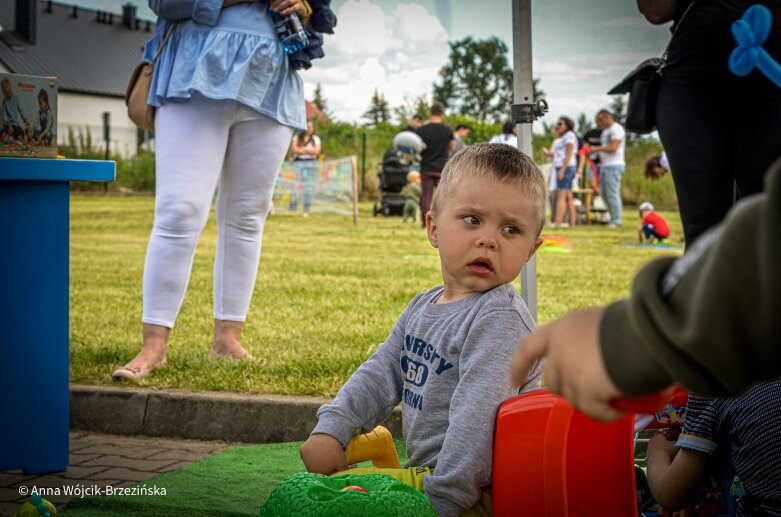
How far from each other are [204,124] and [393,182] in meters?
16.3


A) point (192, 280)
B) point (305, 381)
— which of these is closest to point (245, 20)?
point (305, 381)

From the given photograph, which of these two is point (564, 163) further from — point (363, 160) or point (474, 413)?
point (474, 413)

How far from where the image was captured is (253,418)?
344cm

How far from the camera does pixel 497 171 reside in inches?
89.7

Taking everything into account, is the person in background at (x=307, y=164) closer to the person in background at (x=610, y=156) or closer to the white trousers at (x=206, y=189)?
the person in background at (x=610, y=156)

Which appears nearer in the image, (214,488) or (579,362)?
(579,362)

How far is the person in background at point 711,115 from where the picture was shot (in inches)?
113

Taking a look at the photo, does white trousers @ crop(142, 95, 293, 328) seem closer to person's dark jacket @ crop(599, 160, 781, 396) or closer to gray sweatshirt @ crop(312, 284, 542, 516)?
gray sweatshirt @ crop(312, 284, 542, 516)

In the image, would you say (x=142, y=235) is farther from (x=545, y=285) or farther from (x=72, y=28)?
(x=72, y=28)

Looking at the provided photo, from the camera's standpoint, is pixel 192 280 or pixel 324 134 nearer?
pixel 192 280

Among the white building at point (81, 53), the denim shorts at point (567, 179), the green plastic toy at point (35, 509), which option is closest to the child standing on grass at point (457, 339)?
the green plastic toy at point (35, 509)

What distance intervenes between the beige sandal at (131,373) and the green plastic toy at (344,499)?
1.98m

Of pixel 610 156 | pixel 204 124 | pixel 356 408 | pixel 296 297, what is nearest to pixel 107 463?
pixel 356 408

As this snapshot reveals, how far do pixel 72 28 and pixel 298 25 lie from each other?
172 feet
